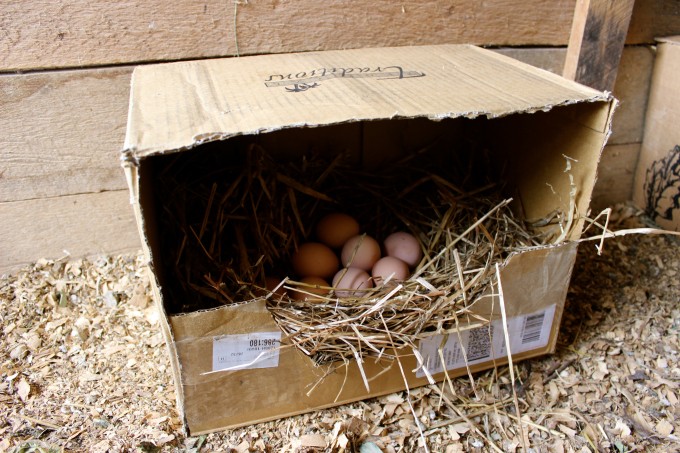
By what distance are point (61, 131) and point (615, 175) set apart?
1.57 meters

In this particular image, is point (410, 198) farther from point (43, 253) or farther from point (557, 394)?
point (43, 253)

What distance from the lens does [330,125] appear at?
1.16 metres

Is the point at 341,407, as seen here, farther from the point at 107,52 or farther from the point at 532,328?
the point at 107,52

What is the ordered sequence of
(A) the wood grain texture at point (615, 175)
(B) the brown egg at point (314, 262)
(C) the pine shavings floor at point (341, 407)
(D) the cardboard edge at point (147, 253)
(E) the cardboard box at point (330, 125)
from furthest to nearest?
(A) the wood grain texture at point (615, 175)
(B) the brown egg at point (314, 262)
(C) the pine shavings floor at point (341, 407)
(E) the cardboard box at point (330, 125)
(D) the cardboard edge at point (147, 253)

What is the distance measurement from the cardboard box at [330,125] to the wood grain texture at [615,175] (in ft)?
1.86

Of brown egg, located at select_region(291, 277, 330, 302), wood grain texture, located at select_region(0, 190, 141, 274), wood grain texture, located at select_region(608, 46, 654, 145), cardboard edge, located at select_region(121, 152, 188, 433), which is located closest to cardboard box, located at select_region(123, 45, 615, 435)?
cardboard edge, located at select_region(121, 152, 188, 433)

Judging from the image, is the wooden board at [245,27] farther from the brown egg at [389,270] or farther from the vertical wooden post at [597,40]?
the brown egg at [389,270]

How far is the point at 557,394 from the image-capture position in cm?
125

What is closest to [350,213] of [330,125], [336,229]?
[336,229]

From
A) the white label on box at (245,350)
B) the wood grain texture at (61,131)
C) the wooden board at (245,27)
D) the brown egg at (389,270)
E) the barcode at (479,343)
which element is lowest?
the barcode at (479,343)

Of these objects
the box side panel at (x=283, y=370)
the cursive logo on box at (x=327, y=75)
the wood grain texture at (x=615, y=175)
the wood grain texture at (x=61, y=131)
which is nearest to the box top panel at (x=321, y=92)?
the cursive logo on box at (x=327, y=75)

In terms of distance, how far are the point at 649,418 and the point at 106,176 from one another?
131 centimetres

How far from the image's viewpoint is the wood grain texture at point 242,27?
1272 millimetres

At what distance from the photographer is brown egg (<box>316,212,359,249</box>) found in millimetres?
1336
